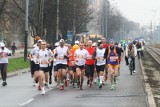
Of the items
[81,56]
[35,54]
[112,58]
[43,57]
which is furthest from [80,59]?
[43,57]

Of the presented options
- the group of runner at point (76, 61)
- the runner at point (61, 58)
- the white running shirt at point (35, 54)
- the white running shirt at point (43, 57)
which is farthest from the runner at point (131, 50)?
the white running shirt at point (43, 57)

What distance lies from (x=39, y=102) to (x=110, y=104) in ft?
6.89

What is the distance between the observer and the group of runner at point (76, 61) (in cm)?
1761

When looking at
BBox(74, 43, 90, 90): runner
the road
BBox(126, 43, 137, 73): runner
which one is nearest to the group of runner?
BBox(74, 43, 90, 90): runner

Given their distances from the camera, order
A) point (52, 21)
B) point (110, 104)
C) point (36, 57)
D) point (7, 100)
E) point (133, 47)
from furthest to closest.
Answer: point (52, 21) < point (133, 47) < point (36, 57) < point (7, 100) < point (110, 104)

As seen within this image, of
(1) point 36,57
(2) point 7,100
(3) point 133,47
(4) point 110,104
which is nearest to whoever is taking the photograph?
(4) point 110,104

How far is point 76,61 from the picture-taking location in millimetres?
18734

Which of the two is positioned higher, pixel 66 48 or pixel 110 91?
pixel 66 48

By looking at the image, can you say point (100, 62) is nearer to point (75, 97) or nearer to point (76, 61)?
point (76, 61)

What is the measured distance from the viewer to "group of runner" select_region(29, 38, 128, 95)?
57.8ft

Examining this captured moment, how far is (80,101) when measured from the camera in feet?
48.0

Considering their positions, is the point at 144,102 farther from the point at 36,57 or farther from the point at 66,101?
the point at 36,57

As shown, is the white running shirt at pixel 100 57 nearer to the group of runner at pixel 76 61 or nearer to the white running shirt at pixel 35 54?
the group of runner at pixel 76 61

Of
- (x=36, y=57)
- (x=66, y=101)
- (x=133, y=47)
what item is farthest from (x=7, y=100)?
(x=133, y=47)
